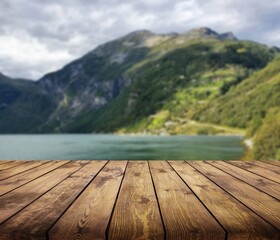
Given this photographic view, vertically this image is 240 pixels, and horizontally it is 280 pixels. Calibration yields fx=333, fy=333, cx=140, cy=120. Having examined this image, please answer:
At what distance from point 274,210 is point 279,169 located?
3.21 m

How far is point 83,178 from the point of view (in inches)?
197

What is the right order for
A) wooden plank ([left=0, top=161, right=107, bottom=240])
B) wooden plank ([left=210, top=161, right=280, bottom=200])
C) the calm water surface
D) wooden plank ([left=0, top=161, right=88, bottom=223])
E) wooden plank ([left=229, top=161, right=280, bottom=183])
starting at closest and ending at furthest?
wooden plank ([left=0, top=161, right=107, bottom=240])
wooden plank ([left=0, top=161, right=88, bottom=223])
wooden plank ([left=210, top=161, right=280, bottom=200])
wooden plank ([left=229, top=161, right=280, bottom=183])
the calm water surface

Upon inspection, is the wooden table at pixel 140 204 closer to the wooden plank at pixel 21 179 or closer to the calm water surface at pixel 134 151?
the wooden plank at pixel 21 179

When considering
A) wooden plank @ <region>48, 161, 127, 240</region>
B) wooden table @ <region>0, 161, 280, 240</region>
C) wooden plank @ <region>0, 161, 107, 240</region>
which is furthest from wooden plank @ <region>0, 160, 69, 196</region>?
wooden plank @ <region>48, 161, 127, 240</region>

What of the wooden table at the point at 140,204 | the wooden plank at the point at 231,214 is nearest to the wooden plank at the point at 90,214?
the wooden table at the point at 140,204

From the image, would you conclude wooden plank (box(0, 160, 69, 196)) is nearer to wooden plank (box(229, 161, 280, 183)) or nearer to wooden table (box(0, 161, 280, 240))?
wooden table (box(0, 161, 280, 240))

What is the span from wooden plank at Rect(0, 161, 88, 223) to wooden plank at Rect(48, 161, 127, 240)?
19.9 inches

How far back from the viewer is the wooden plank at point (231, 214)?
8.14ft

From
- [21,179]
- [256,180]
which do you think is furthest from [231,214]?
[21,179]

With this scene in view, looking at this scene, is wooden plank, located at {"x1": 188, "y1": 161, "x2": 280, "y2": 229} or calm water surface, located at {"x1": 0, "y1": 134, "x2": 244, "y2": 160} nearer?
wooden plank, located at {"x1": 188, "y1": 161, "x2": 280, "y2": 229}

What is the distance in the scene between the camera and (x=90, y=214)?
293 cm

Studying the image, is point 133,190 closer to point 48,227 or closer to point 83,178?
point 83,178

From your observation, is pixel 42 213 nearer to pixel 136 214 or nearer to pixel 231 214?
pixel 136 214

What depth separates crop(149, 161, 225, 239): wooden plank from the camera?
2.47m
